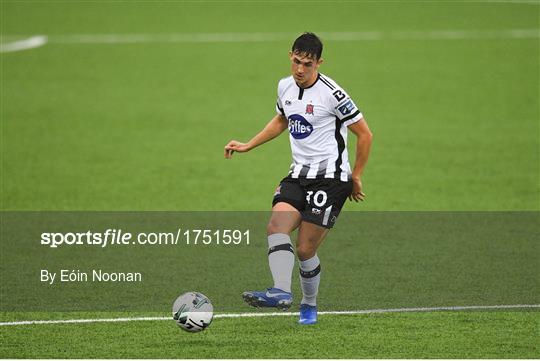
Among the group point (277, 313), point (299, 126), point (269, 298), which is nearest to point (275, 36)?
point (277, 313)

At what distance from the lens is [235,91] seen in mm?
30750

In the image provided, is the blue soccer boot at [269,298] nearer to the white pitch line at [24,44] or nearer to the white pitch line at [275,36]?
the white pitch line at [24,44]

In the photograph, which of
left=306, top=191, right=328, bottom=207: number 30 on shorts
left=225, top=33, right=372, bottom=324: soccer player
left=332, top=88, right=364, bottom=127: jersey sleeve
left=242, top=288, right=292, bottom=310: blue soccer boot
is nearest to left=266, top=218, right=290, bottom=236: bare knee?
left=225, top=33, right=372, bottom=324: soccer player

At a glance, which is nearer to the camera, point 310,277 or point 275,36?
point 310,277

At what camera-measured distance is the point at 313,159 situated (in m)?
11.4

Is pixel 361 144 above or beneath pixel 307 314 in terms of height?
above

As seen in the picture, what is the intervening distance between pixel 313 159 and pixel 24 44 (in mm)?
27004


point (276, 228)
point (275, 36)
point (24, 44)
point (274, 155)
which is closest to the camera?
point (276, 228)

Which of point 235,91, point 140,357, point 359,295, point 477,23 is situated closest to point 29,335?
point 140,357

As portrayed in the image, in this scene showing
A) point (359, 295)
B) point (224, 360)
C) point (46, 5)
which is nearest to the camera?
point (224, 360)

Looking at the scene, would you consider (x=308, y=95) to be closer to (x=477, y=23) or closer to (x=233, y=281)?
(x=233, y=281)

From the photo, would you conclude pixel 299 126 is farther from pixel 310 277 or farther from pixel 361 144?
pixel 310 277

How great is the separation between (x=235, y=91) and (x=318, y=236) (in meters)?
19.6

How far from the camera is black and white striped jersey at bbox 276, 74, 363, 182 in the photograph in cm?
1126
